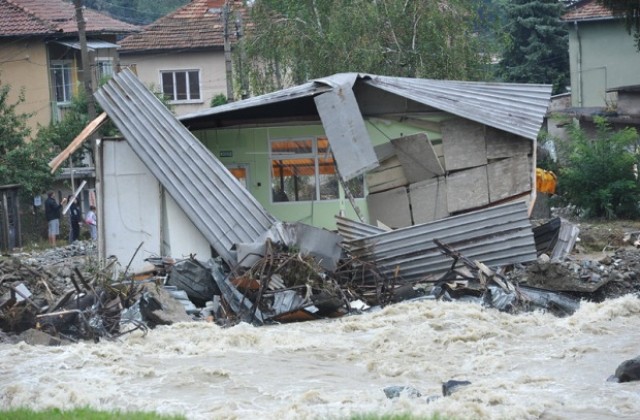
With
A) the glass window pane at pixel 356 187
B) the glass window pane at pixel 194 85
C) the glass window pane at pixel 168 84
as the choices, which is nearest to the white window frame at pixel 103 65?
the glass window pane at pixel 168 84

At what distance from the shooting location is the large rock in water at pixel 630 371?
12.9 meters

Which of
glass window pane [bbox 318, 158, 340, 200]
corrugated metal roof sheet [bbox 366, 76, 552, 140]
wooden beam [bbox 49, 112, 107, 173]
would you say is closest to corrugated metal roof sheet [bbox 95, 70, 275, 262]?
wooden beam [bbox 49, 112, 107, 173]

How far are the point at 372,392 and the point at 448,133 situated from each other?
11203mm

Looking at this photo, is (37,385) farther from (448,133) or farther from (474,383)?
(448,133)

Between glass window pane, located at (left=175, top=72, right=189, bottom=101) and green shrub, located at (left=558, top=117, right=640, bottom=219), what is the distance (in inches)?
1020

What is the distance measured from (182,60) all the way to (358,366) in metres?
38.0

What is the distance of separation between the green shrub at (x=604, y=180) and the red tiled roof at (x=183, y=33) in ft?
81.2

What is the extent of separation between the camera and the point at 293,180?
81.9 feet

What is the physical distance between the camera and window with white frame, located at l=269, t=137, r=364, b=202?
24719 mm

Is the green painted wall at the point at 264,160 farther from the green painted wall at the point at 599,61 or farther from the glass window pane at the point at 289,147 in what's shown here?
the green painted wall at the point at 599,61

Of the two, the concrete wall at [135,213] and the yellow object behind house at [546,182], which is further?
the yellow object behind house at [546,182]

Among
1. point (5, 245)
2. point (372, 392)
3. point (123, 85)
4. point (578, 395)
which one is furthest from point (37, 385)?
point (5, 245)

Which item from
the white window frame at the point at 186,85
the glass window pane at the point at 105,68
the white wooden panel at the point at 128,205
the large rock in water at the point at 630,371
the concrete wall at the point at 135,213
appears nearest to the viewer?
the large rock in water at the point at 630,371

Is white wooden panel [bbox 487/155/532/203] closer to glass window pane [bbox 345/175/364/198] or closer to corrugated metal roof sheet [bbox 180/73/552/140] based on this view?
corrugated metal roof sheet [bbox 180/73/552/140]
